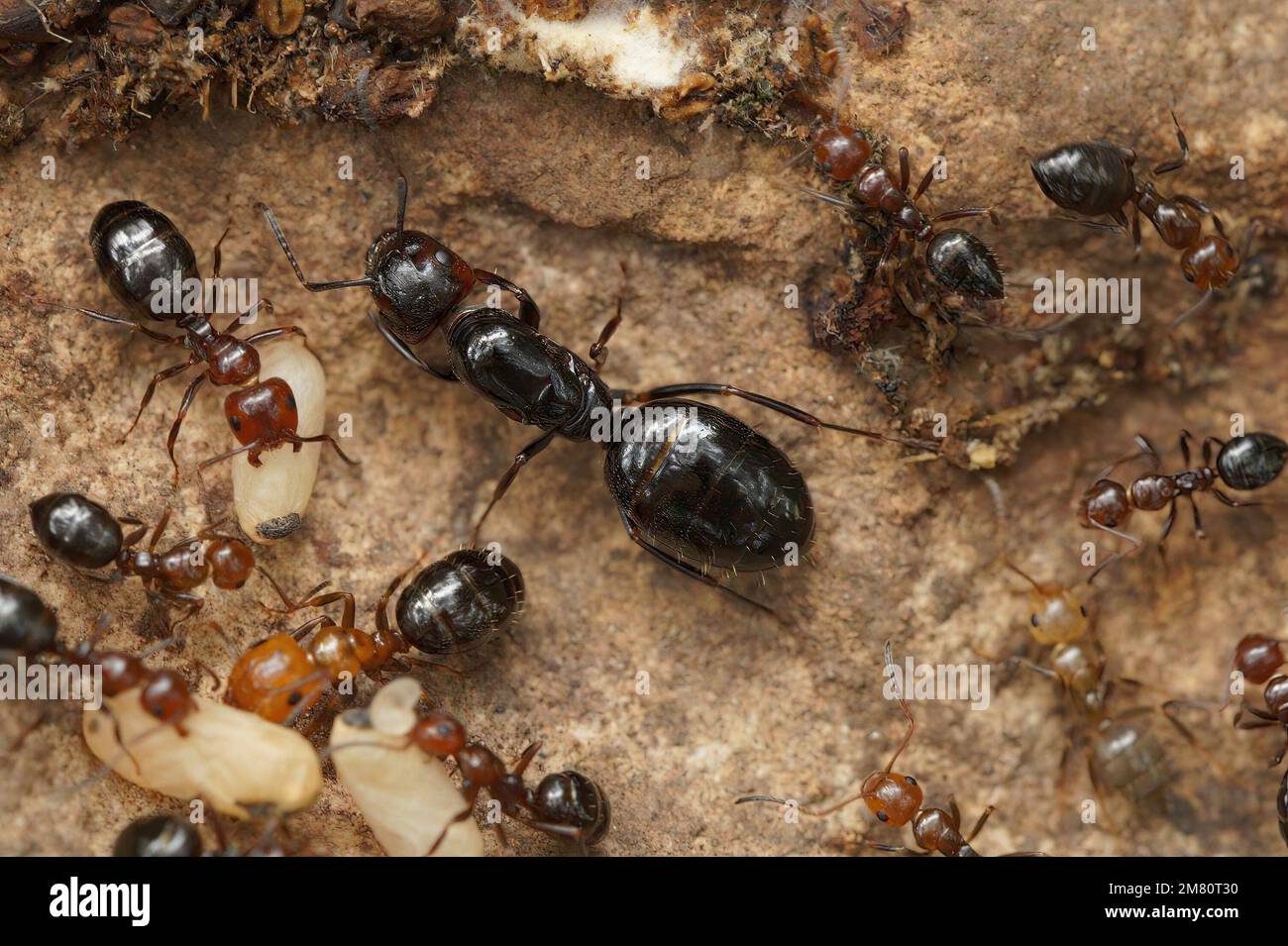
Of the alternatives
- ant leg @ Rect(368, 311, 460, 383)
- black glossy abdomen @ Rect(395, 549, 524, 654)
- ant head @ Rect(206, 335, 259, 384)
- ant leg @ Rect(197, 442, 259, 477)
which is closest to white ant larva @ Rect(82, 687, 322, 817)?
black glossy abdomen @ Rect(395, 549, 524, 654)

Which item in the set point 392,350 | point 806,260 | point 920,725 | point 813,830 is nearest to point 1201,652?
point 920,725

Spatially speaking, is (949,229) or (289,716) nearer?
(289,716)

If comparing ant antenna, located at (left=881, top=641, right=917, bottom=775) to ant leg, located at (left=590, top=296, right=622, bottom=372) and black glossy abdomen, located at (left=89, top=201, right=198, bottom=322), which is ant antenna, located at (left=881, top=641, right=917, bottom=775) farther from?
black glossy abdomen, located at (left=89, top=201, right=198, bottom=322)

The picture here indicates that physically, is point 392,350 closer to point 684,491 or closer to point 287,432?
point 287,432

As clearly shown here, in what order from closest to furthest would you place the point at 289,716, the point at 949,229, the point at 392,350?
the point at 289,716 → the point at 949,229 → the point at 392,350

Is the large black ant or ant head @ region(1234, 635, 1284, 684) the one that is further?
ant head @ region(1234, 635, 1284, 684)

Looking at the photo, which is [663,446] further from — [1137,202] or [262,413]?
[1137,202]

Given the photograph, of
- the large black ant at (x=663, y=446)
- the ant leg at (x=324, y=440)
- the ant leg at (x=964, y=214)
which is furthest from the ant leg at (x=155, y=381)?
the ant leg at (x=964, y=214)

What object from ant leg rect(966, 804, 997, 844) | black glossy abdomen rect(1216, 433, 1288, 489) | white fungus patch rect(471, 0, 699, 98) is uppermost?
white fungus patch rect(471, 0, 699, 98)
